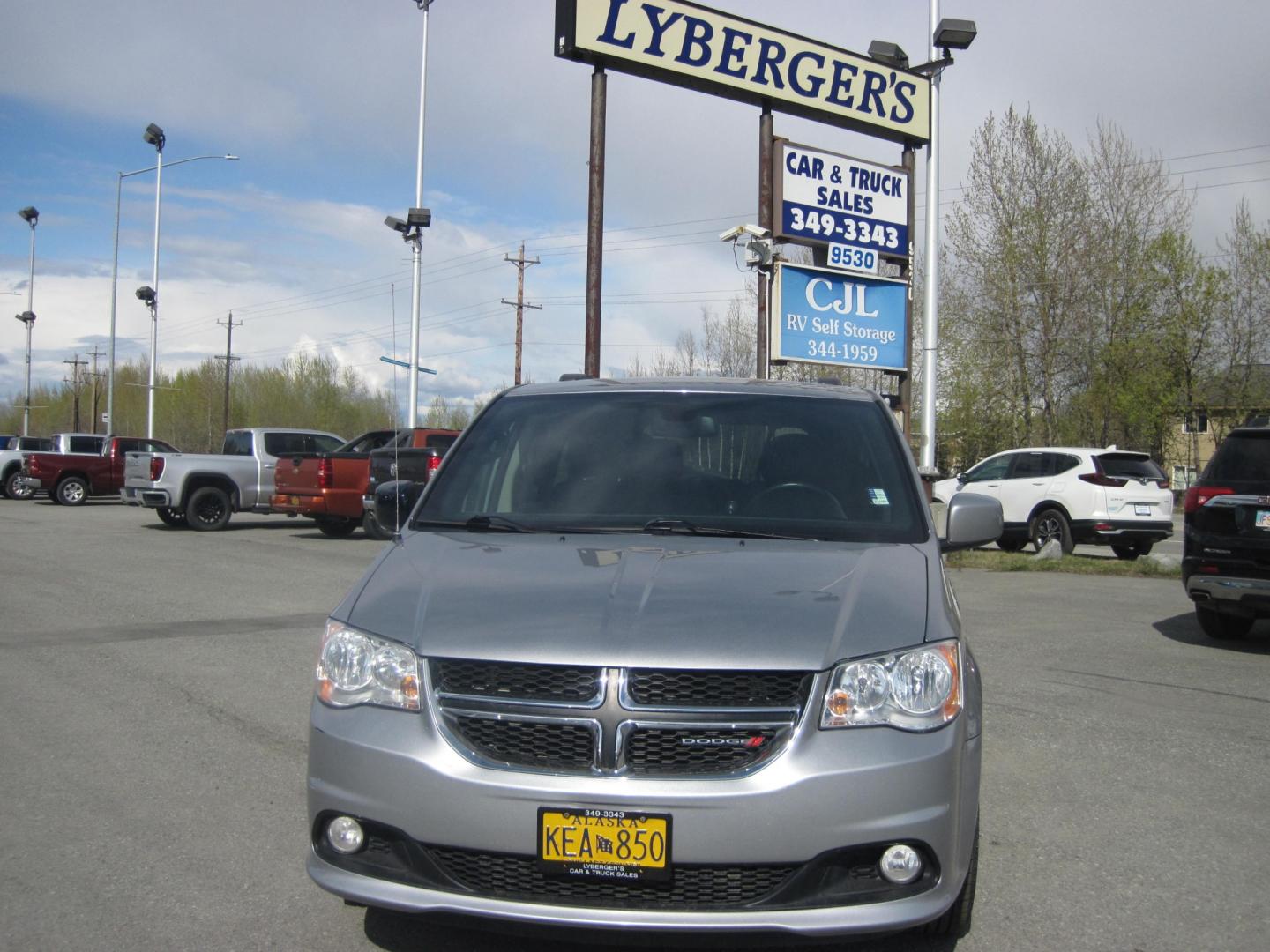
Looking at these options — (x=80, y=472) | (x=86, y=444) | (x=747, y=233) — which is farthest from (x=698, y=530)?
(x=86, y=444)

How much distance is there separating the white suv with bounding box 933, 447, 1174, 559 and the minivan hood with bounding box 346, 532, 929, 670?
13.6 meters

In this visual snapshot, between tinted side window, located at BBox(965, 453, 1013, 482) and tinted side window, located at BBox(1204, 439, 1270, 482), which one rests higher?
tinted side window, located at BBox(965, 453, 1013, 482)

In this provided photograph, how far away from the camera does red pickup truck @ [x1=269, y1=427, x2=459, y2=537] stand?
753 inches

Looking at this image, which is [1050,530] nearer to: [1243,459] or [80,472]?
[1243,459]

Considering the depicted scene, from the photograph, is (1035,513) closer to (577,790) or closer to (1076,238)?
(577,790)

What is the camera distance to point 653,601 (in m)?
3.13

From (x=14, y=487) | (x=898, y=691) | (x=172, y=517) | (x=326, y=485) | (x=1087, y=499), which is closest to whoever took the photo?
(x=898, y=691)

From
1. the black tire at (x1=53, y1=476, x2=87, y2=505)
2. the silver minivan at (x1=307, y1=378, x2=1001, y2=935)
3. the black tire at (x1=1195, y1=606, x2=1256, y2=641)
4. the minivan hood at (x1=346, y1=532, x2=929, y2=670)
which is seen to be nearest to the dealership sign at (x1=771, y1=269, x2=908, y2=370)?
the black tire at (x1=1195, y1=606, x2=1256, y2=641)

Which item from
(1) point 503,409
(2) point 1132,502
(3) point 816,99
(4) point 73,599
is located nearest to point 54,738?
(1) point 503,409

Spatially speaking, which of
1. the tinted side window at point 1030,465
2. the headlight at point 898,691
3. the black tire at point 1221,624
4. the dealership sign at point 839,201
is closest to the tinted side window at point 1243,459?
the black tire at point 1221,624

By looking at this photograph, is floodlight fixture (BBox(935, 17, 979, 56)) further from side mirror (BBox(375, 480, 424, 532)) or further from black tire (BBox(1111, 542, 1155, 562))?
side mirror (BBox(375, 480, 424, 532))

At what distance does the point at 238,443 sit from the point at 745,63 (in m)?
12.4

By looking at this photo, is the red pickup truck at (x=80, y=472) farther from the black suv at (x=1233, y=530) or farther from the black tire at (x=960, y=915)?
the black tire at (x=960, y=915)

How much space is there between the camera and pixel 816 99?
16.7 metres
